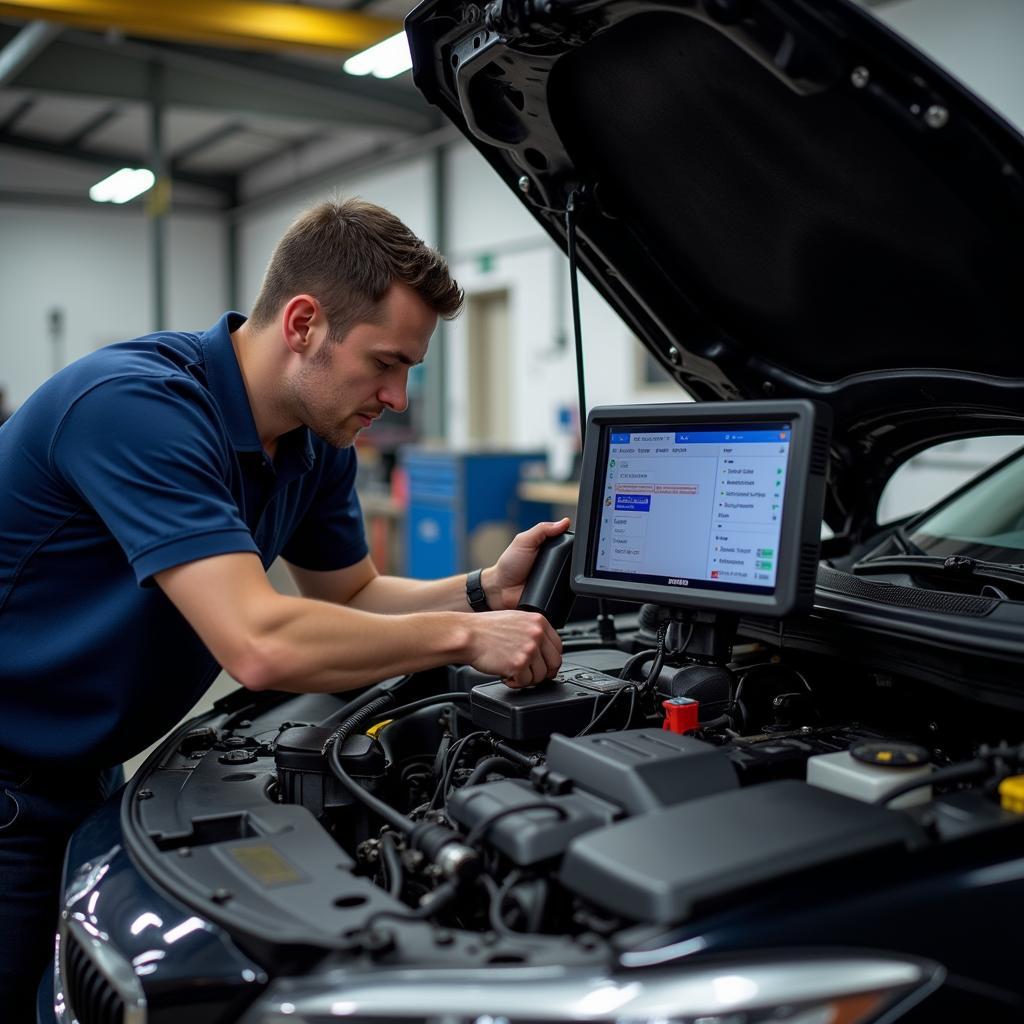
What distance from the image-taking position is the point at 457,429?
9797mm

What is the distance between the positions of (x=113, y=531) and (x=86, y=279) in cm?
1264

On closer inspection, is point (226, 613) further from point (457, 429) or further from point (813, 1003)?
point (457, 429)

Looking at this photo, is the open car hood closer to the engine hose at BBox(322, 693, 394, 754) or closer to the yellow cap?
the yellow cap

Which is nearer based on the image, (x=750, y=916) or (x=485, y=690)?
(x=750, y=916)

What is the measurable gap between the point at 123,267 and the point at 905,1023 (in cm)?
1359

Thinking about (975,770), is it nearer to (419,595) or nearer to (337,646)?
(337,646)

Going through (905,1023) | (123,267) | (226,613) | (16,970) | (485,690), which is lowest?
(16,970)

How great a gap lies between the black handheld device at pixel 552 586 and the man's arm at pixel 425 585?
47mm

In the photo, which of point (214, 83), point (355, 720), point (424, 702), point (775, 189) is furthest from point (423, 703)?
point (214, 83)

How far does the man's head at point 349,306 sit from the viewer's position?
1.59 m

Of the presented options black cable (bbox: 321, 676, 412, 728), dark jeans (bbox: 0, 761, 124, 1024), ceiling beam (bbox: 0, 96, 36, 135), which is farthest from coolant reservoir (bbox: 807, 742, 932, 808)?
ceiling beam (bbox: 0, 96, 36, 135)

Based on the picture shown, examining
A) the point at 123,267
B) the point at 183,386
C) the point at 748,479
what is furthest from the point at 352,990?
the point at 123,267

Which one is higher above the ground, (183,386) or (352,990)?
(183,386)

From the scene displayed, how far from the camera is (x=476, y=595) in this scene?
1847 millimetres
